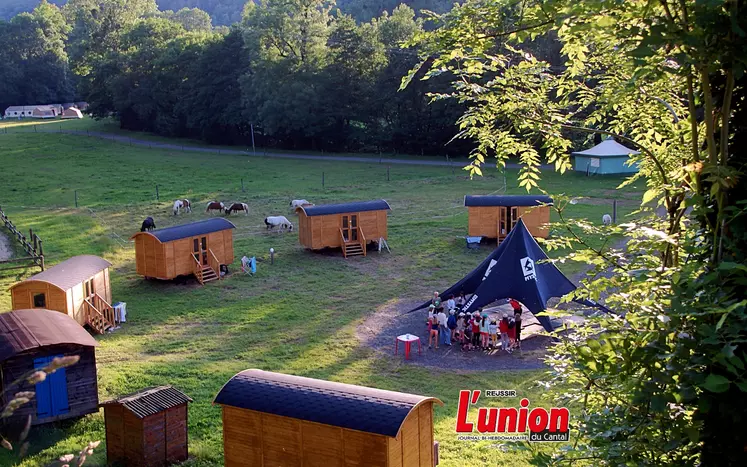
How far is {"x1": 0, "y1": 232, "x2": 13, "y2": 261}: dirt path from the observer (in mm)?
31594

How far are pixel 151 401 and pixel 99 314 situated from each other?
9612 mm

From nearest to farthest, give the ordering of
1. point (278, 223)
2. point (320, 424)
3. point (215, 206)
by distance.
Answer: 1. point (320, 424)
2. point (278, 223)
3. point (215, 206)

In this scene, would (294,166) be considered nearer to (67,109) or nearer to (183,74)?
(183,74)

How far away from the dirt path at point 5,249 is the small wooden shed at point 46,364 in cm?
1629

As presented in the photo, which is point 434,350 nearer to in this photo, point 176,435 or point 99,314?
point 176,435

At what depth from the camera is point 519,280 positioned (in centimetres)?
2183

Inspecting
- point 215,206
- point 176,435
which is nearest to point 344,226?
point 215,206

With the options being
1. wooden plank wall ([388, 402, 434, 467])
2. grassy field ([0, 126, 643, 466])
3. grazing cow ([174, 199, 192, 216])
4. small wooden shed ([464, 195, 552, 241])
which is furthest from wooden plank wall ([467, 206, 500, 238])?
wooden plank wall ([388, 402, 434, 467])

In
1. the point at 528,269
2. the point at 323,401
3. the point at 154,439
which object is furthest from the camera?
the point at 528,269

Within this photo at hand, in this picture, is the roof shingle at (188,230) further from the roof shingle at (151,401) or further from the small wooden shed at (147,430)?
the small wooden shed at (147,430)

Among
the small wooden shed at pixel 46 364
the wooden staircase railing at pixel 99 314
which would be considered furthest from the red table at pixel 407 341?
the wooden staircase railing at pixel 99 314

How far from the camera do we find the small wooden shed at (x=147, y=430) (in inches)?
557

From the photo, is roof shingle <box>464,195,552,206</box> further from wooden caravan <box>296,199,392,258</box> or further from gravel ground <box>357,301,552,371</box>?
gravel ground <box>357,301,552,371</box>

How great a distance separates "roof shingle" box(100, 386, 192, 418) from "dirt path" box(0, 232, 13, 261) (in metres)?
19.3
